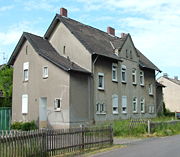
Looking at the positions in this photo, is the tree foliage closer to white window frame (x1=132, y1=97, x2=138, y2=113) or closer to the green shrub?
the green shrub

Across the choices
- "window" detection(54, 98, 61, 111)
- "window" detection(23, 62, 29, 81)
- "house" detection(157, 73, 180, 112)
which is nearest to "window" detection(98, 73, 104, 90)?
"window" detection(54, 98, 61, 111)

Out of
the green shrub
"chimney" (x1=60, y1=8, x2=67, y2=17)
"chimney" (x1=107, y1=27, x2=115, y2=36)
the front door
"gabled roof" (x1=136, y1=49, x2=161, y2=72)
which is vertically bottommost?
the green shrub

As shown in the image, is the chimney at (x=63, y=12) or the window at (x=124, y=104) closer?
the window at (x=124, y=104)

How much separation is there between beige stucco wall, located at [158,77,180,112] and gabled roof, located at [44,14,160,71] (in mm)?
28570

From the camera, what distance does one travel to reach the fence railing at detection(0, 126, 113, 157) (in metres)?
10.3

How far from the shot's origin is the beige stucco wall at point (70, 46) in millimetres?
26781

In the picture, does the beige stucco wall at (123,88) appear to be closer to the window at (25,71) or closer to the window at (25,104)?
the window at (25,104)

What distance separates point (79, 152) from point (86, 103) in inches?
500

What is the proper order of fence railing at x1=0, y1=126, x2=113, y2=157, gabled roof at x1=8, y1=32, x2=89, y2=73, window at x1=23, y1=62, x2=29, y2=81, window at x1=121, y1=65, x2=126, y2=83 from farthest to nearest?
window at x1=121, y1=65, x2=126, y2=83, window at x1=23, y1=62, x2=29, y2=81, gabled roof at x1=8, y1=32, x2=89, y2=73, fence railing at x1=0, y1=126, x2=113, y2=157

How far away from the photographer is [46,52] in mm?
27078

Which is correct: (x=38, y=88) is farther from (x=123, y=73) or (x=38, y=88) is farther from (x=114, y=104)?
(x=123, y=73)

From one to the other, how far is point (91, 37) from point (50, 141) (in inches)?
770

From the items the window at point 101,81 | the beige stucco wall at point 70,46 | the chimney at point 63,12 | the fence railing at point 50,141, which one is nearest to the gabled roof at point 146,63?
the window at point 101,81

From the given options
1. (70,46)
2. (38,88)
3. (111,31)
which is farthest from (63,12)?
(38,88)
